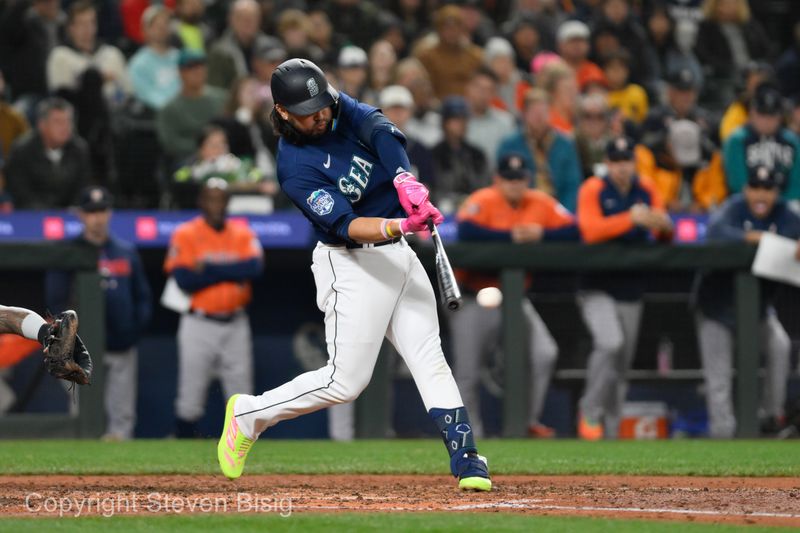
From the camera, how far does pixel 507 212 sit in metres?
10.3

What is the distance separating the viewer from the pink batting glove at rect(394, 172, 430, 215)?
19.0 feet

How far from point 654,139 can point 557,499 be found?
259 inches

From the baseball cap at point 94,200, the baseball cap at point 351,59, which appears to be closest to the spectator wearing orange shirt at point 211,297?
the baseball cap at point 94,200

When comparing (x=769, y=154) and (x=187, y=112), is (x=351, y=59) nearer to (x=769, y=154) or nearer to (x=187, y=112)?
(x=187, y=112)

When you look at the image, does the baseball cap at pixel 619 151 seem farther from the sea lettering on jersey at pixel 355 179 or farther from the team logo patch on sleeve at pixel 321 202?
the team logo patch on sleeve at pixel 321 202

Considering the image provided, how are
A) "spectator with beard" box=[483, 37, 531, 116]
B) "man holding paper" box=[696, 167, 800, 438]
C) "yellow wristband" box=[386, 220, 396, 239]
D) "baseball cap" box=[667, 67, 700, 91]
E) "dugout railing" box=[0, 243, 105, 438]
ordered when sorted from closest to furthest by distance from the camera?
"yellow wristband" box=[386, 220, 396, 239] < "dugout railing" box=[0, 243, 105, 438] < "man holding paper" box=[696, 167, 800, 438] < "baseball cap" box=[667, 67, 700, 91] < "spectator with beard" box=[483, 37, 531, 116]

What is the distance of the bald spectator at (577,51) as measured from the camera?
43.8 feet

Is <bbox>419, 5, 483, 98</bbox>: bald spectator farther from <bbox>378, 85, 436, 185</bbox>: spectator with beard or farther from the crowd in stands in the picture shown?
<bbox>378, 85, 436, 185</bbox>: spectator with beard

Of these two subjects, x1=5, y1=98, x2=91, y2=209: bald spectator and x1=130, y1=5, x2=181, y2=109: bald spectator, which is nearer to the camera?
x1=5, y1=98, x2=91, y2=209: bald spectator

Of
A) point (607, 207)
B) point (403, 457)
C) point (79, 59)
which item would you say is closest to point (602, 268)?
point (607, 207)

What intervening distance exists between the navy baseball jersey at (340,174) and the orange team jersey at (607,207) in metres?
4.01

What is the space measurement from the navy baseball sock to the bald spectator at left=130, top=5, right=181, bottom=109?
6.29 m

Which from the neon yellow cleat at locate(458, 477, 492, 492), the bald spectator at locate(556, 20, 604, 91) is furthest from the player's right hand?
the bald spectator at locate(556, 20, 604, 91)

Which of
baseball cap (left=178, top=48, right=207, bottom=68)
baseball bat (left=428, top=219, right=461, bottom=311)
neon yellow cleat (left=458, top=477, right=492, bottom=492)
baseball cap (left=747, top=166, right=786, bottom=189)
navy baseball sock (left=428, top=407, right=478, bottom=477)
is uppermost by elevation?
baseball cap (left=178, top=48, right=207, bottom=68)
